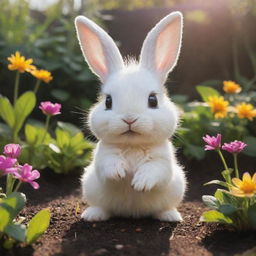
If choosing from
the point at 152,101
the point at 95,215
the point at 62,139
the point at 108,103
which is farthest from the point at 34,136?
the point at 152,101

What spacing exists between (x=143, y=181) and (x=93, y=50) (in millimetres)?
1002

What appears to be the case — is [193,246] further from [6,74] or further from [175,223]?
[6,74]

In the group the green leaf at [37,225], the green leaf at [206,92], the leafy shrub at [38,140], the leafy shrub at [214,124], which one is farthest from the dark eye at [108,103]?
the green leaf at [206,92]

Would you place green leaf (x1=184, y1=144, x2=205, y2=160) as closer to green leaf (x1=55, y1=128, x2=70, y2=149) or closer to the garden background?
the garden background

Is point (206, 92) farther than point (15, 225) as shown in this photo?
Yes

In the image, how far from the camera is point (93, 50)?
321cm

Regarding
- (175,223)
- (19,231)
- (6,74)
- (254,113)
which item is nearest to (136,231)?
(175,223)

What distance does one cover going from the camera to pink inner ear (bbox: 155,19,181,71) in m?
3.14

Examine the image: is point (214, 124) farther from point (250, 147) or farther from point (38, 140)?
point (38, 140)

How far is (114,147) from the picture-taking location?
2.87m

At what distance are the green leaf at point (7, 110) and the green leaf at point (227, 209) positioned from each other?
216 cm

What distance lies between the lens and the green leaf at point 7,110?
160 inches

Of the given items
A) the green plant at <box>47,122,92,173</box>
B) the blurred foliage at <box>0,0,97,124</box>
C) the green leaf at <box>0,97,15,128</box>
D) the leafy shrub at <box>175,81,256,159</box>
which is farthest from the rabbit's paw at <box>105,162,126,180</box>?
the blurred foliage at <box>0,0,97,124</box>

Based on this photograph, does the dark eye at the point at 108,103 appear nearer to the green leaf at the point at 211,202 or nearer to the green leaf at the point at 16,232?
the green leaf at the point at 211,202
